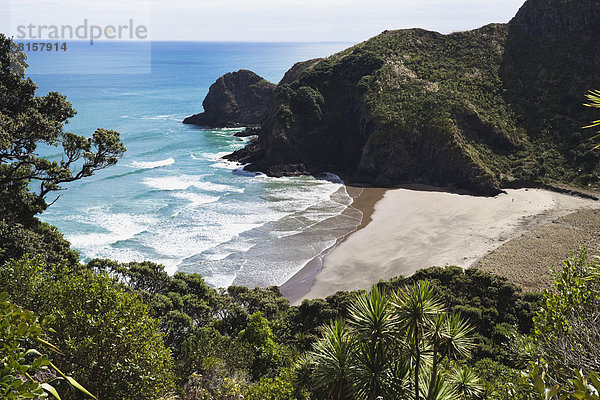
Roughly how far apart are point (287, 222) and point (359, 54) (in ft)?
137

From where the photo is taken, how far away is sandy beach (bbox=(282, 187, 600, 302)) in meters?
33.7

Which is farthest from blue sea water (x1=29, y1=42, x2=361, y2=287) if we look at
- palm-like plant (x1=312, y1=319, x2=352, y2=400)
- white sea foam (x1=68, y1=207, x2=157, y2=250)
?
palm-like plant (x1=312, y1=319, x2=352, y2=400)

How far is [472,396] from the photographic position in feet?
35.8

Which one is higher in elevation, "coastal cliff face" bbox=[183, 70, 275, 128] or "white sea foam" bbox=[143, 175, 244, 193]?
"coastal cliff face" bbox=[183, 70, 275, 128]

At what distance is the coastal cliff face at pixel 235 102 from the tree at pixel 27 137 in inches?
3243

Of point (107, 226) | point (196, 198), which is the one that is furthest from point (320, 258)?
point (107, 226)

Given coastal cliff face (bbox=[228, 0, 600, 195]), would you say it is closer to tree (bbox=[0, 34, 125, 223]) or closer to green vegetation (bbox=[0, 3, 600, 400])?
green vegetation (bbox=[0, 3, 600, 400])

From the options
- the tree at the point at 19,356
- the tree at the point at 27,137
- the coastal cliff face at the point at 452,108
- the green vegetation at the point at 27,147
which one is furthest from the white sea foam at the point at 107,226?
the tree at the point at 19,356

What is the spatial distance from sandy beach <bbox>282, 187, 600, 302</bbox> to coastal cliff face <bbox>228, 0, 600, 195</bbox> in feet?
15.1

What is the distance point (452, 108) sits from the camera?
59.5m

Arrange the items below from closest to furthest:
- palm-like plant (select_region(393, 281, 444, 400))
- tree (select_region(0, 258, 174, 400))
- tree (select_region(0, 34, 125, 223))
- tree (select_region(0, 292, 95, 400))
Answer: tree (select_region(0, 292, 95, 400)), palm-like plant (select_region(393, 281, 444, 400)), tree (select_region(0, 258, 174, 400)), tree (select_region(0, 34, 125, 223))

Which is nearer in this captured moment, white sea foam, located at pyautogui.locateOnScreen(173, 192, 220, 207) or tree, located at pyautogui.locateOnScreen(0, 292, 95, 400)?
tree, located at pyautogui.locateOnScreen(0, 292, 95, 400)

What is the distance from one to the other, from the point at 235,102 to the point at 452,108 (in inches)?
2301

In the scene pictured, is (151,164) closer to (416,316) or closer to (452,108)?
(452,108)
